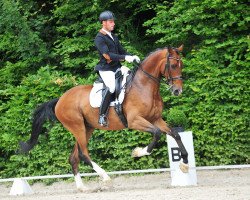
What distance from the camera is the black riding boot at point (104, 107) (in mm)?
9988

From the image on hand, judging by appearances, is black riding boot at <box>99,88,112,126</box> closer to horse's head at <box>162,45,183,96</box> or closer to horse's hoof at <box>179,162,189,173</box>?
horse's head at <box>162,45,183,96</box>

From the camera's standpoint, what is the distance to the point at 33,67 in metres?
15.2

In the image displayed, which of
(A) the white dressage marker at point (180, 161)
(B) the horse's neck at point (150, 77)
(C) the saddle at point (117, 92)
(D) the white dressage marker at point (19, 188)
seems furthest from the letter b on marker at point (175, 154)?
(D) the white dressage marker at point (19, 188)

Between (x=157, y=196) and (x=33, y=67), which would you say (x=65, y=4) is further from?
(x=157, y=196)

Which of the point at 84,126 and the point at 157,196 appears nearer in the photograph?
the point at 157,196

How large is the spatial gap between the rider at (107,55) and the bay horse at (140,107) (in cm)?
19

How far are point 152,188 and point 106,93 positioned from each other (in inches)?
72.3

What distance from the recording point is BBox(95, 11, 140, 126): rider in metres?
9.81

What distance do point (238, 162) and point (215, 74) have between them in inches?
72.4

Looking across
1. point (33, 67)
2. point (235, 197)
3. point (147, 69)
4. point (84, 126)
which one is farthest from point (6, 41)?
point (235, 197)

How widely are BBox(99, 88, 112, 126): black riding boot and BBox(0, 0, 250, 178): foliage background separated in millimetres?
2397

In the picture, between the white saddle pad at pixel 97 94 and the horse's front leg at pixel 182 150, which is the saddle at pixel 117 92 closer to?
the white saddle pad at pixel 97 94

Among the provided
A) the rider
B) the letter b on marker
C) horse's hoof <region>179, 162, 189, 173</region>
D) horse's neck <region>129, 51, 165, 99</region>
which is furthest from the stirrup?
horse's hoof <region>179, 162, 189, 173</region>

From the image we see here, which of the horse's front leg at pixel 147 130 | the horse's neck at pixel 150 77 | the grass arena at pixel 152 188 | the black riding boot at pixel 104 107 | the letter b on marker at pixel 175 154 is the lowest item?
the grass arena at pixel 152 188
